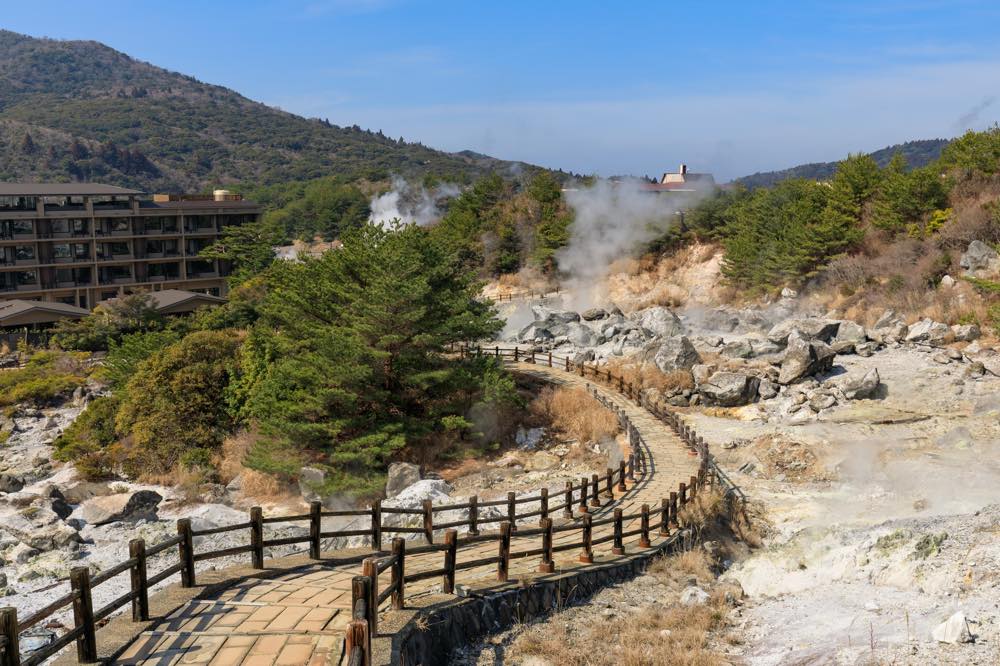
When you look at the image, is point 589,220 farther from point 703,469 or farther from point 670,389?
point 703,469

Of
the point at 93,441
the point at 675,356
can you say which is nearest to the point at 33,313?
the point at 93,441

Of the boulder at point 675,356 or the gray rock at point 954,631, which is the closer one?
the gray rock at point 954,631

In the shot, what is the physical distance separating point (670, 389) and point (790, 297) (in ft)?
71.0

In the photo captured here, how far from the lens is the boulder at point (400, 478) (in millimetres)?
20688

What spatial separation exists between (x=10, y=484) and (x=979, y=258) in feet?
143

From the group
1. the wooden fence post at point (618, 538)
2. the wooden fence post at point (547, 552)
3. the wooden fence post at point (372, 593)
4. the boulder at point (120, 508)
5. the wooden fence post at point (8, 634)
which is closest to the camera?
the wooden fence post at point (8, 634)

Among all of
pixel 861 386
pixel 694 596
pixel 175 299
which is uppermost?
pixel 175 299

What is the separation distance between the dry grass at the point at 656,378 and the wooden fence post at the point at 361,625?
2275 centimetres

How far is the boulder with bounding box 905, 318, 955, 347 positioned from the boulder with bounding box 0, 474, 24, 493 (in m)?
34.8

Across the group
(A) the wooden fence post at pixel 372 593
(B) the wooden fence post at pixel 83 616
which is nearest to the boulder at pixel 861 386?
(A) the wooden fence post at pixel 372 593

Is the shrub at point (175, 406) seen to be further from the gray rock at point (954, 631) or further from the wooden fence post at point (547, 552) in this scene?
the gray rock at point (954, 631)

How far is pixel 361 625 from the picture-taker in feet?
20.8

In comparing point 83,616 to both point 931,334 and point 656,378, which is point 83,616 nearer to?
point 656,378

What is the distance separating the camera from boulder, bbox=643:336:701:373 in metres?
30.3
